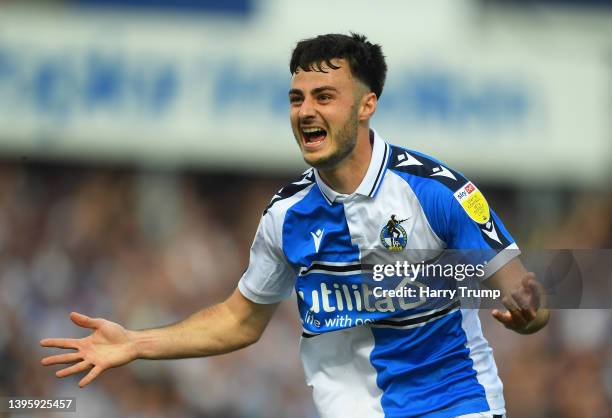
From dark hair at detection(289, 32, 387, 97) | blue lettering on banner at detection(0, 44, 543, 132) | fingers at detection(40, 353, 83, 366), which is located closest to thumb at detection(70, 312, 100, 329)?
fingers at detection(40, 353, 83, 366)

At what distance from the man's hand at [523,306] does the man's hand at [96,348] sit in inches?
76.1

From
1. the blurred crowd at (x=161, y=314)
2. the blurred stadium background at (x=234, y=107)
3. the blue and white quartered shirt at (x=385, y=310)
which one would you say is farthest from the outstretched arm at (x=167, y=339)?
the blurred stadium background at (x=234, y=107)

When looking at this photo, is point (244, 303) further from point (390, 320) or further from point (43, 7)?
point (43, 7)

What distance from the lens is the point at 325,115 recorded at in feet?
17.4

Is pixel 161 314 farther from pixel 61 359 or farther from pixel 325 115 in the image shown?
pixel 325 115

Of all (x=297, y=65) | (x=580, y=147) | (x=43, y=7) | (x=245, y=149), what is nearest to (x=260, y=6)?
(x=245, y=149)

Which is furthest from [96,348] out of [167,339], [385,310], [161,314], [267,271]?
[161,314]

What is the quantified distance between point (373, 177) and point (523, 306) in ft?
3.53

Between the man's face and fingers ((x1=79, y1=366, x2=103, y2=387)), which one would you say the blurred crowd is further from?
the man's face

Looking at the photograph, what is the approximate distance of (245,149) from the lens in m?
13.6

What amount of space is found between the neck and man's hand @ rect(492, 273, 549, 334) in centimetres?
104

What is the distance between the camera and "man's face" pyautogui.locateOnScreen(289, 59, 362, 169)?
529 cm

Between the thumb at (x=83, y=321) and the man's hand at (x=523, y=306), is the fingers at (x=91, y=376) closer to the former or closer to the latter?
the thumb at (x=83, y=321)

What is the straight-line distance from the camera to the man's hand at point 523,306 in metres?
4.62
